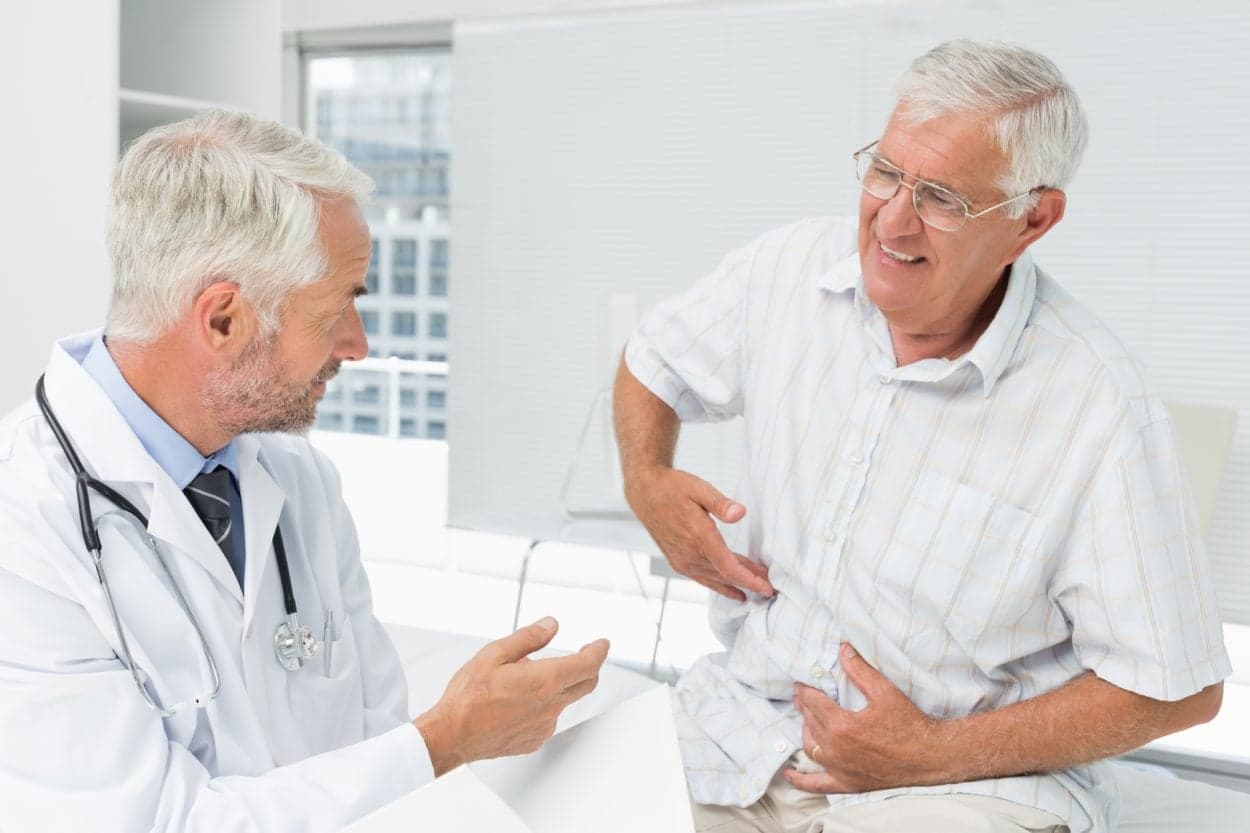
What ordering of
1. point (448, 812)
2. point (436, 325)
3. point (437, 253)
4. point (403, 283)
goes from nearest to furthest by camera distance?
point (448, 812), point (437, 253), point (403, 283), point (436, 325)

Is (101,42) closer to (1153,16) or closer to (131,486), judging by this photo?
(131,486)

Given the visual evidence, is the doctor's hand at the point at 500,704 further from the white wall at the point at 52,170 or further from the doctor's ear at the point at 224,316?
the white wall at the point at 52,170

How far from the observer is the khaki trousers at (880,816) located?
1.38 metres

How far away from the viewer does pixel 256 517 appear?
1322 mm

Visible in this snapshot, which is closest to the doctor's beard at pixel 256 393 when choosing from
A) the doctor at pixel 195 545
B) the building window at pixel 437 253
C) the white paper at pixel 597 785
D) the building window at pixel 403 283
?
the doctor at pixel 195 545

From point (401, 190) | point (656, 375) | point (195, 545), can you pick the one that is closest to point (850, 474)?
point (656, 375)

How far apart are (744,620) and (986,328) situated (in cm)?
50

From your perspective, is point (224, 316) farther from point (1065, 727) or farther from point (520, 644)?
point (1065, 727)

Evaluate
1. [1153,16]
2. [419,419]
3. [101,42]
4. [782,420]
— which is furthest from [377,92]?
[782,420]

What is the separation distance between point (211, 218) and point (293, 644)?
1.50 feet

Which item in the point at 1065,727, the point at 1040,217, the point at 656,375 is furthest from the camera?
the point at 656,375

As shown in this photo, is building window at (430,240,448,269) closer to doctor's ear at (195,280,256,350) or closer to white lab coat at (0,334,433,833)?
white lab coat at (0,334,433,833)

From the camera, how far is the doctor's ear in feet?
3.89

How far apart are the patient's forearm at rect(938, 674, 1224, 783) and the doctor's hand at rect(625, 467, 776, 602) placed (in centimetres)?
31
